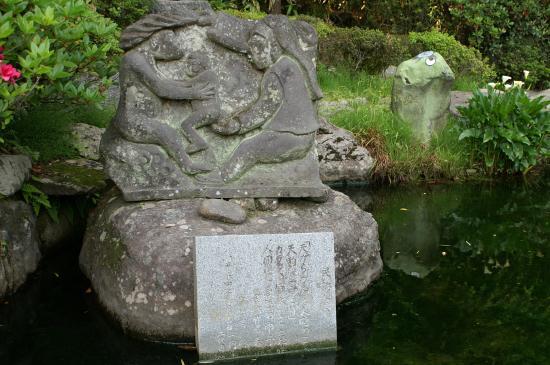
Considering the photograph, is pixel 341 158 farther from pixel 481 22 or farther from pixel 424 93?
pixel 481 22

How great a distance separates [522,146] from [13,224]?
642 centimetres

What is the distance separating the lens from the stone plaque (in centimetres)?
434

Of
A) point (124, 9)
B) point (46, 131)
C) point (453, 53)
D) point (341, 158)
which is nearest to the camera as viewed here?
point (46, 131)

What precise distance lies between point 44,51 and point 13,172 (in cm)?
142

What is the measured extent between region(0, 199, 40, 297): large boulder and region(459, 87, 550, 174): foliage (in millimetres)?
5697

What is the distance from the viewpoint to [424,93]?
9.34 metres

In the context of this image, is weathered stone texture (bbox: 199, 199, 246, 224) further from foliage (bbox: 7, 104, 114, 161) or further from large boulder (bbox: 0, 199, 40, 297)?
foliage (bbox: 7, 104, 114, 161)

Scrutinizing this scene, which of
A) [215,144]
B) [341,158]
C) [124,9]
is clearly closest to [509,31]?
[341,158]

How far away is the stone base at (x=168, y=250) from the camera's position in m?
4.61

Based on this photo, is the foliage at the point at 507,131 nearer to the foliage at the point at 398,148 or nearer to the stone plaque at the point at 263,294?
the foliage at the point at 398,148

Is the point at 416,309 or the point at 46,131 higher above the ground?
the point at 46,131

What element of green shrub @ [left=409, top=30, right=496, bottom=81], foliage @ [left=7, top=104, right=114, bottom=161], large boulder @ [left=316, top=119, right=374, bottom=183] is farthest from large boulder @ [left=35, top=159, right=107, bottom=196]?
green shrub @ [left=409, top=30, right=496, bottom=81]

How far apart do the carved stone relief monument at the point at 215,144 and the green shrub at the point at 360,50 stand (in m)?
6.71

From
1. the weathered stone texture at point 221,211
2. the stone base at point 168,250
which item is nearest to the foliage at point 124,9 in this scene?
the stone base at point 168,250
